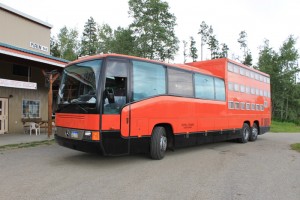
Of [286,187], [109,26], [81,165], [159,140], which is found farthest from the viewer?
[109,26]

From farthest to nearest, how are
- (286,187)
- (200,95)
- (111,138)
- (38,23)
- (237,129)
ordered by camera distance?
(38,23), (237,129), (200,95), (111,138), (286,187)


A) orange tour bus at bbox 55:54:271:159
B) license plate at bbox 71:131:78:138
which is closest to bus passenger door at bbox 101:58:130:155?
orange tour bus at bbox 55:54:271:159

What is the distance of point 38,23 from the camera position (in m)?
24.0

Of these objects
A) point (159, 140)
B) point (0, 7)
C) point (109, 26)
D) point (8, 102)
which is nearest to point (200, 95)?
point (159, 140)

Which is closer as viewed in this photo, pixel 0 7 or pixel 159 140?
pixel 159 140

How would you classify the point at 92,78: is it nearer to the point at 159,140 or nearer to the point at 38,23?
the point at 159,140

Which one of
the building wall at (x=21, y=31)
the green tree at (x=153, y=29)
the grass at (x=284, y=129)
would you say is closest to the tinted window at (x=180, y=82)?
the building wall at (x=21, y=31)

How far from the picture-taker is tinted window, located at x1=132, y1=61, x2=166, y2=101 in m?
7.75

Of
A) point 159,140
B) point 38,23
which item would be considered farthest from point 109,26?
point 159,140

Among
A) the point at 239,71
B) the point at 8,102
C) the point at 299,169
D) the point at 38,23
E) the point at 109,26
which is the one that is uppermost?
the point at 109,26

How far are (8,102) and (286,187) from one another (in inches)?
609

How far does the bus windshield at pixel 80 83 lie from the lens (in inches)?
281

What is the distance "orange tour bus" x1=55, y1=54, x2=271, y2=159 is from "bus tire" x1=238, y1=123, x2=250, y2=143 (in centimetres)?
251

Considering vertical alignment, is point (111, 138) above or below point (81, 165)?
above
